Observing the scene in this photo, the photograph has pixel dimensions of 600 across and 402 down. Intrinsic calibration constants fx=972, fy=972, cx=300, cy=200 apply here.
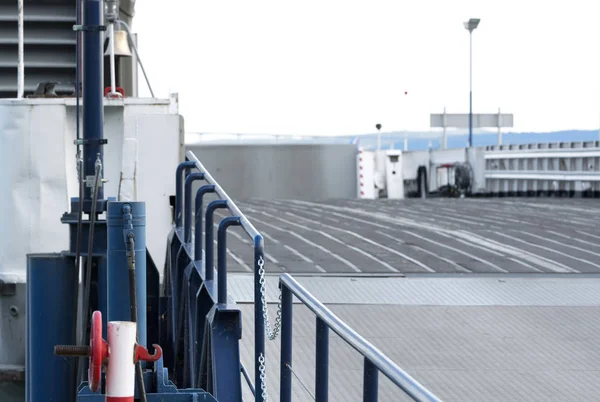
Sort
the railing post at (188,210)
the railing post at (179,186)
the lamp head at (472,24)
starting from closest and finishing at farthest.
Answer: the railing post at (188,210) < the railing post at (179,186) < the lamp head at (472,24)

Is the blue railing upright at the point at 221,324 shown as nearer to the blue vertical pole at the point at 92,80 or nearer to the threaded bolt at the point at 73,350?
the blue vertical pole at the point at 92,80

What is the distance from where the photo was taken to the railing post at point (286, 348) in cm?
471

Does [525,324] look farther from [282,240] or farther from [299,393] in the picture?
[282,240]

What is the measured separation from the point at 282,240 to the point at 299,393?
222 inches

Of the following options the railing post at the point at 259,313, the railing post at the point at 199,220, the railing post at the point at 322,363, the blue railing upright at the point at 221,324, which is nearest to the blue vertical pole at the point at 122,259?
the blue railing upright at the point at 221,324

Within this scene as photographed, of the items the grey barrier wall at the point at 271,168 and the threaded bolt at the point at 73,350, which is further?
the grey barrier wall at the point at 271,168

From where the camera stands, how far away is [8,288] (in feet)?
29.9

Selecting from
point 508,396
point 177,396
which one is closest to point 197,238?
point 177,396

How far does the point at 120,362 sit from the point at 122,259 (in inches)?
67.3

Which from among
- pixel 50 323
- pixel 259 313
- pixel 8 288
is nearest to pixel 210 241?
pixel 259 313

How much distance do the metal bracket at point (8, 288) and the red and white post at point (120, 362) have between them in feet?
17.9

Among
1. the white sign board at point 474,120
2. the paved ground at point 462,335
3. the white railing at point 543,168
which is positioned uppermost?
the white sign board at point 474,120

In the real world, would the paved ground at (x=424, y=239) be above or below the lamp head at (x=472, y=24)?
below

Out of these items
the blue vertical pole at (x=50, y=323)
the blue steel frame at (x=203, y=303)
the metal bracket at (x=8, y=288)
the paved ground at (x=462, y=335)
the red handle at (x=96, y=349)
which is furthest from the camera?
the metal bracket at (x=8, y=288)
